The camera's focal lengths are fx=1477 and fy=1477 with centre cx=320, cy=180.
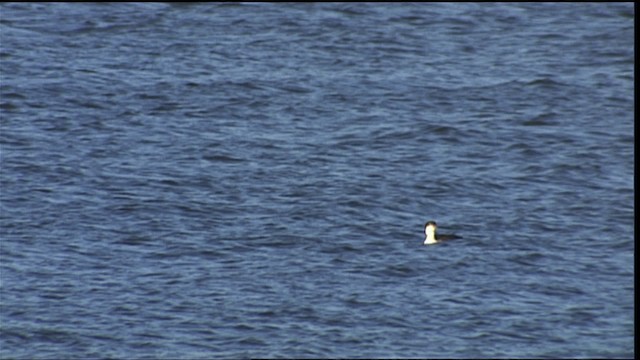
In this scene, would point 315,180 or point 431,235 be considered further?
point 315,180

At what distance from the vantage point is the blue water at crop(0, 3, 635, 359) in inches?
878

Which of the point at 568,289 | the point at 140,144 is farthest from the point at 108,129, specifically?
the point at 568,289

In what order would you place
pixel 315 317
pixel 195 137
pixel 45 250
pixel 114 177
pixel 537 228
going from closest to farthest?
pixel 315 317 → pixel 45 250 → pixel 537 228 → pixel 114 177 → pixel 195 137

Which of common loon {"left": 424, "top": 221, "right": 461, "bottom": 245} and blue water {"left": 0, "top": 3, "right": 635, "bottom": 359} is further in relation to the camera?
common loon {"left": 424, "top": 221, "right": 461, "bottom": 245}

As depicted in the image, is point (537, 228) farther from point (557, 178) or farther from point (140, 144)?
point (140, 144)

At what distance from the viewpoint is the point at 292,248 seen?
25641 mm

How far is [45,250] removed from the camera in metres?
25.2

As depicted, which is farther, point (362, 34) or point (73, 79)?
point (362, 34)

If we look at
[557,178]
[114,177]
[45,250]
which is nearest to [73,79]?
[114,177]

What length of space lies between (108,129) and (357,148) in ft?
17.6


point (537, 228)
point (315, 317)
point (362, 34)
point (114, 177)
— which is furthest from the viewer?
point (362, 34)

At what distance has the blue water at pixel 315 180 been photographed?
22297 millimetres

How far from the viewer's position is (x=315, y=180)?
95.0 ft

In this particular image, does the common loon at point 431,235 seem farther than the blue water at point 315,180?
Yes
